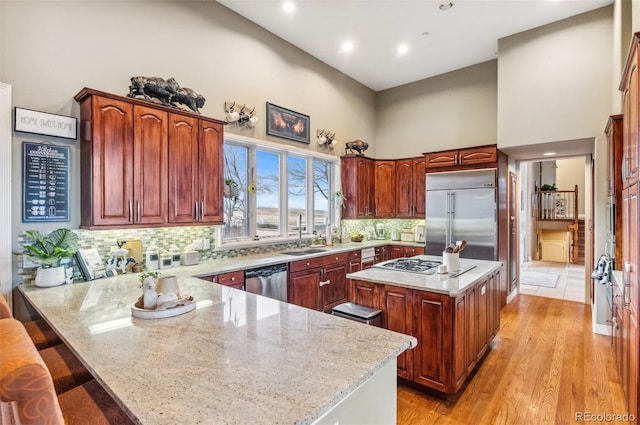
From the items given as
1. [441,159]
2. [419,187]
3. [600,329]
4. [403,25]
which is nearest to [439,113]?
[441,159]

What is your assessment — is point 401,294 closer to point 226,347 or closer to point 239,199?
point 226,347

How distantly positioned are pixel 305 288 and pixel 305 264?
0.30 metres

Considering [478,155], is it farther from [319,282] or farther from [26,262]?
[26,262]

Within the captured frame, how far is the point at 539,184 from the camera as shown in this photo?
10.2 meters

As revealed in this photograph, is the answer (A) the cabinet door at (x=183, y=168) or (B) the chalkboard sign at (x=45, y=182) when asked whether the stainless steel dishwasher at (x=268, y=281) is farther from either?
(B) the chalkboard sign at (x=45, y=182)

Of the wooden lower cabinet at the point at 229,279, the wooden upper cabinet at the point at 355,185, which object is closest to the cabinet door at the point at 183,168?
the wooden lower cabinet at the point at 229,279

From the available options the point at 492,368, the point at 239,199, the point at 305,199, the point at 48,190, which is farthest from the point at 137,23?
the point at 492,368

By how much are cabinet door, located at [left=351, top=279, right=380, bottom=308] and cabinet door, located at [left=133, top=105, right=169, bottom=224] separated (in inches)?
73.3

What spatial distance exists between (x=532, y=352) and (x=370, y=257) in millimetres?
2411

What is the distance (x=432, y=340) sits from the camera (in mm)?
2488

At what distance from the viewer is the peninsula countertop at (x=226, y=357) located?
3.02 ft

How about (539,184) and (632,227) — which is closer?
(632,227)

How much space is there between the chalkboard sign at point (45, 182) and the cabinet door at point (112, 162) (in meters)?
0.35

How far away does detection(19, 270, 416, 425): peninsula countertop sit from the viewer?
0.92 meters
